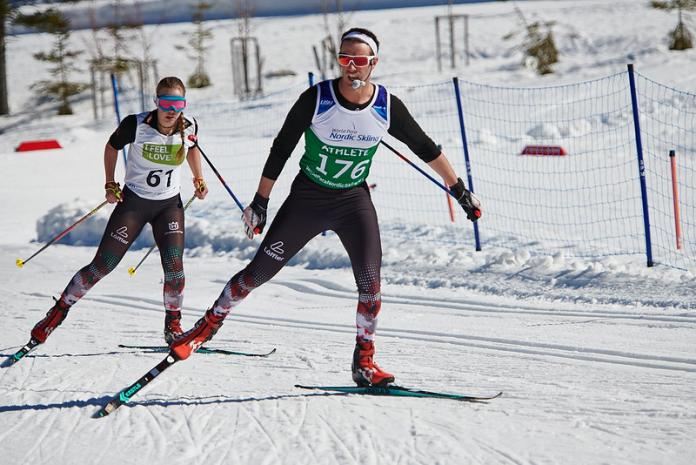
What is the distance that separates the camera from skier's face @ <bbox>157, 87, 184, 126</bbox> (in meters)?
5.94

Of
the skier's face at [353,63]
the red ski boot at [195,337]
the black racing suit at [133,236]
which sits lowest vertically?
the red ski boot at [195,337]

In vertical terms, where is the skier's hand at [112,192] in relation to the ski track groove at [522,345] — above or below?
above

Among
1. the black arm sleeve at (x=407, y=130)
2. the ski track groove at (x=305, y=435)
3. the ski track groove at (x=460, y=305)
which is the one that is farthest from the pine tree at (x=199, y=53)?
the ski track groove at (x=305, y=435)

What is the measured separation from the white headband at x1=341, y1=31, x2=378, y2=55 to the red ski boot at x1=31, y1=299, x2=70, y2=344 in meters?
3.10

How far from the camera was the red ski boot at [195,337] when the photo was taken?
5051 millimetres

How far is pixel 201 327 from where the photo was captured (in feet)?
16.9

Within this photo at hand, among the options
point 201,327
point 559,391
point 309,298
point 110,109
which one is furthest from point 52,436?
point 110,109

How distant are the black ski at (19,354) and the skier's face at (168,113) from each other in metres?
1.90

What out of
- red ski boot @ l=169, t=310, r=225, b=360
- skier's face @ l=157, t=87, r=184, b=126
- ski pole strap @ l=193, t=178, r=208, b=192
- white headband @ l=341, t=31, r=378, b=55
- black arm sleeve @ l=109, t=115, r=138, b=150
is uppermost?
white headband @ l=341, t=31, r=378, b=55

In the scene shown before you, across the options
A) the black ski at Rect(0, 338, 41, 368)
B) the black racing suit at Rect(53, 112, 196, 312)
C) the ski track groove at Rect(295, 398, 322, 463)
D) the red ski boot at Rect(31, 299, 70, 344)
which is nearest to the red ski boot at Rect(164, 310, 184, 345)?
the black racing suit at Rect(53, 112, 196, 312)

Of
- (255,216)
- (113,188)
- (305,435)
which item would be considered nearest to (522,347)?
(305,435)

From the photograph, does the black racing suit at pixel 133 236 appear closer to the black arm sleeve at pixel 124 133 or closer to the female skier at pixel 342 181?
the black arm sleeve at pixel 124 133

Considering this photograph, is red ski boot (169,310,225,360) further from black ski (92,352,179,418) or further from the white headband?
the white headband

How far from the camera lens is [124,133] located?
20.0 feet
